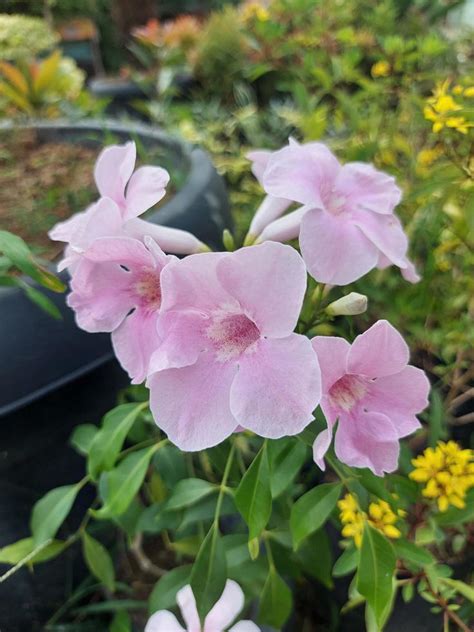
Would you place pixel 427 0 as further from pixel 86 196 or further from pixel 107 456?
pixel 107 456

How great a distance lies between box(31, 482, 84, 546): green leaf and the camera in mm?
939

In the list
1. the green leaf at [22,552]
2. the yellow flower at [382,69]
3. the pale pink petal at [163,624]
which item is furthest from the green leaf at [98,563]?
the yellow flower at [382,69]

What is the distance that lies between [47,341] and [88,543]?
14.9 inches

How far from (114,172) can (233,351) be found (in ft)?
0.88

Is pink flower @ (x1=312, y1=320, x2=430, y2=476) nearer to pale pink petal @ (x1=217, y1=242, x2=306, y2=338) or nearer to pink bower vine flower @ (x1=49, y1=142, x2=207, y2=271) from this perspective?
pale pink petal @ (x1=217, y1=242, x2=306, y2=338)

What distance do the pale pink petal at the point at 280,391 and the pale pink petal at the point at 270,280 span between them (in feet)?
0.07

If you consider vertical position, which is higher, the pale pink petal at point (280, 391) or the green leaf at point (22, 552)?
the pale pink petal at point (280, 391)

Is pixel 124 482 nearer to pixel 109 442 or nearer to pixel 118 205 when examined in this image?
pixel 109 442

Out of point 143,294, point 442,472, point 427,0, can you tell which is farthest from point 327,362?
point 427,0

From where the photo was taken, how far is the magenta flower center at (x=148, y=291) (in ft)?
2.05

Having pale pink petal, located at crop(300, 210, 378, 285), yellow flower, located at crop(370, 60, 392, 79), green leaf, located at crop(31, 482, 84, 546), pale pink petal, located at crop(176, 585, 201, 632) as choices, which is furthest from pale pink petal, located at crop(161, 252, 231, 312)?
yellow flower, located at crop(370, 60, 392, 79)

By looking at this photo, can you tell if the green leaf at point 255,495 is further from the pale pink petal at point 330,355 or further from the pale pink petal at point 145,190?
the pale pink petal at point 145,190

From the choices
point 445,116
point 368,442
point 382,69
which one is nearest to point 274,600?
point 368,442

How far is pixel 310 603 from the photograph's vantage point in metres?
1.23
